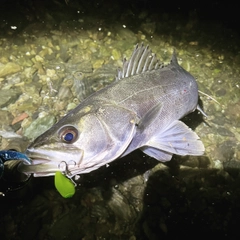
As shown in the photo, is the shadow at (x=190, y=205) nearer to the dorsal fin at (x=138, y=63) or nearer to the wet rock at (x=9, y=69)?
the dorsal fin at (x=138, y=63)

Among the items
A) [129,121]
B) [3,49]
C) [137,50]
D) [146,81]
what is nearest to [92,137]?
[129,121]

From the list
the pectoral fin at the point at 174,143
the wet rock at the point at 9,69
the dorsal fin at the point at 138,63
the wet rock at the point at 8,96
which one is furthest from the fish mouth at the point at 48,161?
the wet rock at the point at 9,69

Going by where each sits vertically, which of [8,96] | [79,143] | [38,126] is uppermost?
[79,143]

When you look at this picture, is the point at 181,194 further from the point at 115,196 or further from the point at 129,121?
the point at 129,121

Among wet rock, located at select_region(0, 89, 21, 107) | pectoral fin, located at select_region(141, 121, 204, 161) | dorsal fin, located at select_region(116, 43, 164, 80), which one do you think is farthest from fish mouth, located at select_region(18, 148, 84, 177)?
wet rock, located at select_region(0, 89, 21, 107)

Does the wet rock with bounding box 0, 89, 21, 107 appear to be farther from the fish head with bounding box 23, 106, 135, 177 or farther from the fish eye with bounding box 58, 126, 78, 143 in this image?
the fish eye with bounding box 58, 126, 78, 143

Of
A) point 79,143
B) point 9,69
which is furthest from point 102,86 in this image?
point 79,143

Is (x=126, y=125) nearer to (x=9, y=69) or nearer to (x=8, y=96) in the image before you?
(x=8, y=96)
